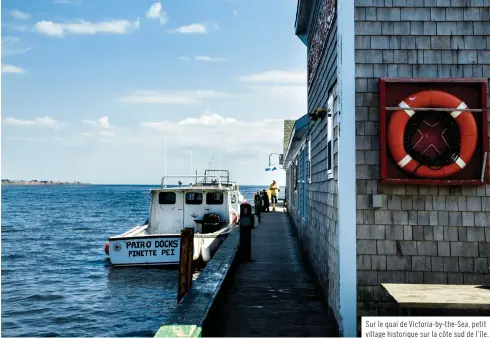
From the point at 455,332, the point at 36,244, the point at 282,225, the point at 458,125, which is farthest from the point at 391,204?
the point at 36,244

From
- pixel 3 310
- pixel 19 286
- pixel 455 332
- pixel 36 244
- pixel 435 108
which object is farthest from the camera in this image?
pixel 36 244

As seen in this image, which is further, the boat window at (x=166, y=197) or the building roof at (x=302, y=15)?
the boat window at (x=166, y=197)

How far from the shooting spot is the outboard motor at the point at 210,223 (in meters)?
18.6

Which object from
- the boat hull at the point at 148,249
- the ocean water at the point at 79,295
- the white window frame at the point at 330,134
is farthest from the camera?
the boat hull at the point at 148,249

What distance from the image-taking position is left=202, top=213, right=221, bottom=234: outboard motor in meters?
18.6

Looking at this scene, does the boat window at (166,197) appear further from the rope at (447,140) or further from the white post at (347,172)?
the rope at (447,140)

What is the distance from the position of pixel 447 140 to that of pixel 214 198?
13.7 meters

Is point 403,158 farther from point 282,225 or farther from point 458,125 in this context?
point 282,225

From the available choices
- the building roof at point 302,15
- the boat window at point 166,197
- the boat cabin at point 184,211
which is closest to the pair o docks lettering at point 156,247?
the boat cabin at point 184,211

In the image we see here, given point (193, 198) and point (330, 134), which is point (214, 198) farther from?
point (330, 134)

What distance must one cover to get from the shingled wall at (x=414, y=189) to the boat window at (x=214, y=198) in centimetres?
1331

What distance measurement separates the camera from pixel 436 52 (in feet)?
20.1

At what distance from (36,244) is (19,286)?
12.5 meters

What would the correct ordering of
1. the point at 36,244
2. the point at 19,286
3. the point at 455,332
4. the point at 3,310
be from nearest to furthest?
the point at 455,332 < the point at 3,310 < the point at 19,286 < the point at 36,244
